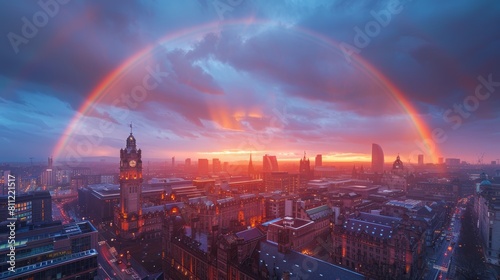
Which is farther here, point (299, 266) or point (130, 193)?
point (130, 193)

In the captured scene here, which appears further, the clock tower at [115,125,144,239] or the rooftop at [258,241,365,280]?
the clock tower at [115,125,144,239]

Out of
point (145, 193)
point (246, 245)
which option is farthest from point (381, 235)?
point (145, 193)

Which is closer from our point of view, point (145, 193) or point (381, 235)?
point (381, 235)

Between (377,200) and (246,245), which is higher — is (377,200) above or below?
below

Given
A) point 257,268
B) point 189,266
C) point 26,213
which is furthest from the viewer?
point 26,213

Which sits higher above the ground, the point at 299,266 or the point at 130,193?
the point at 130,193

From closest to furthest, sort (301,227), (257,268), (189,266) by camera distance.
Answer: (257,268)
(189,266)
(301,227)

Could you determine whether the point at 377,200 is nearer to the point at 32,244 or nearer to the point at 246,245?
the point at 246,245

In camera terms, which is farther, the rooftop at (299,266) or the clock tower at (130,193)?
the clock tower at (130,193)
